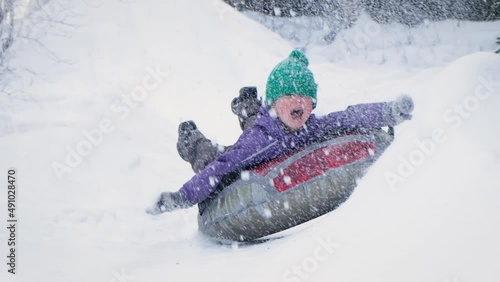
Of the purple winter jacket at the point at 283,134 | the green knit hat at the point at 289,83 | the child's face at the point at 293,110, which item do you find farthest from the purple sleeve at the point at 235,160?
the green knit hat at the point at 289,83

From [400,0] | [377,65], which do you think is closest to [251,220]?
[377,65]

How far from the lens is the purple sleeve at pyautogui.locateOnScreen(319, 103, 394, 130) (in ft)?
9.96

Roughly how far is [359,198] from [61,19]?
7.69 metres

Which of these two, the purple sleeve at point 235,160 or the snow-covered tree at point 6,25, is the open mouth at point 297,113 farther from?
the snow-covered tree at point 6,25

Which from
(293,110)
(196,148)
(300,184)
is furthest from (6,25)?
(300,184)

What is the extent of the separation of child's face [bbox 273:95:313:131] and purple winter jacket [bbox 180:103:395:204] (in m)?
0.04

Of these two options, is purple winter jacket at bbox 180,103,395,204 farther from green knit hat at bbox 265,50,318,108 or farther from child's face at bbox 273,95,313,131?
green knit hat at bbox 265,50,318,108

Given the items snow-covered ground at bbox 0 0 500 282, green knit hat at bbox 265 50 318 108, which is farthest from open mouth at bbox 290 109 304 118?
snow-covered ground at bbox 0 0 500 282

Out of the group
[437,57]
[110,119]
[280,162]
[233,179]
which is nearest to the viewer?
[280,162]

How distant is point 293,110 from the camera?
3.08m

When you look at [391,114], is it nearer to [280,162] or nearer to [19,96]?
[280,162]

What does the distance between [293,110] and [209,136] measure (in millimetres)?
2897

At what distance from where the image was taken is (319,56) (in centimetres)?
896

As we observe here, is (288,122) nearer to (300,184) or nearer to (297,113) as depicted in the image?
(297,113)
